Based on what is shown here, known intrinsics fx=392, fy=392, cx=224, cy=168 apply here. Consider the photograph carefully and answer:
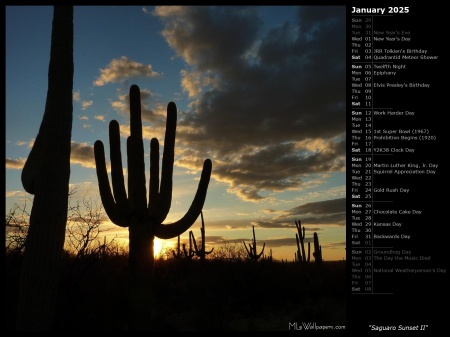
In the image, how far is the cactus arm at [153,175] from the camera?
674 cm

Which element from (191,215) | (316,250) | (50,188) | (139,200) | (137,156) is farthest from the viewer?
(316,250)

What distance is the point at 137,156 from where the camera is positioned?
6457 mm

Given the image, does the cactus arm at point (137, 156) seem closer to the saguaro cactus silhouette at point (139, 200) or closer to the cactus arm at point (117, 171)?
the saguaro cactus silhouette at point (139, 200)

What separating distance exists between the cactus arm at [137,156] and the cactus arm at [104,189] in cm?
37

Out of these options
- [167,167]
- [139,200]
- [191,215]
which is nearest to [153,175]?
[167,167]

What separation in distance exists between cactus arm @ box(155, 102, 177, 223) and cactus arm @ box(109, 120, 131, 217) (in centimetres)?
54

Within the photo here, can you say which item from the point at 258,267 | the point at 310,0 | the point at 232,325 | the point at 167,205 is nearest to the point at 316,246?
the point at 258,267

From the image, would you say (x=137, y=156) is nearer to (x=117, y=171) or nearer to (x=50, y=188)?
(x=117, y=171)

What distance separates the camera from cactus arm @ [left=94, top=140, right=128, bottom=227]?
6.55 metres

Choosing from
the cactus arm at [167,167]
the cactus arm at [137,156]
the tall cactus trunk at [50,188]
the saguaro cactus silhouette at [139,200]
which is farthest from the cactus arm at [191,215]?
the tall cactus trunk at [50,188]

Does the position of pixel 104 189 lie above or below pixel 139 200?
above

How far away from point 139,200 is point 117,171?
64cm

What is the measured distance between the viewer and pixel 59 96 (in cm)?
577
